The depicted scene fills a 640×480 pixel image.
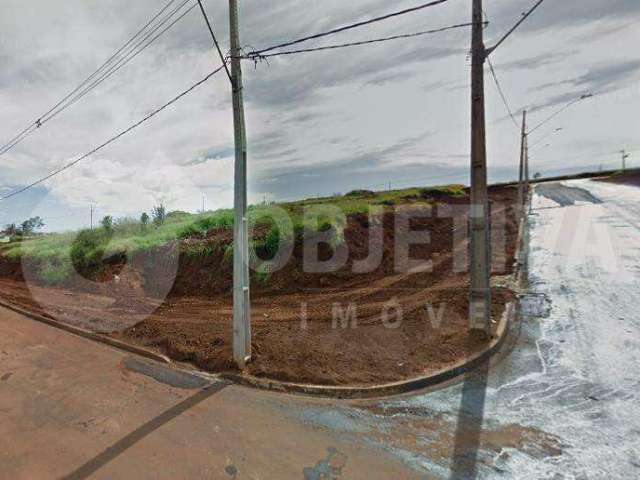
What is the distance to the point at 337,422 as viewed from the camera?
429cm

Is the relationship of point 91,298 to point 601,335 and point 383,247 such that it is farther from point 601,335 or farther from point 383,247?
point 601,335

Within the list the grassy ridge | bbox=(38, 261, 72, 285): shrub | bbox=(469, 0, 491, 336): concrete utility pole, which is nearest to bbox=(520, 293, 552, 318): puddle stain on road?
bbox=(469, 0, 491, 336): concrete utility pole

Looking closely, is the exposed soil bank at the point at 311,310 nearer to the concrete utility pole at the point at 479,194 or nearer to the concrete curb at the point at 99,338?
the concrete curb at the point at 99,338

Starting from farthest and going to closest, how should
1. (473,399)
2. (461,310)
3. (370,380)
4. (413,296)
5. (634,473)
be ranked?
1. (413,296)
2. (461,310)
3. (370,380)
4. (473,399)
5. (634,473)

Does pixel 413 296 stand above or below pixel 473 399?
above

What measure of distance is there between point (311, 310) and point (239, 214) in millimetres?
3752

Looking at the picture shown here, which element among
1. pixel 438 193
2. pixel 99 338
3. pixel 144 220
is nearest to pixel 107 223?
pixel 144 220

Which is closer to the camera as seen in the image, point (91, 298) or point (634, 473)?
point (634, 473)

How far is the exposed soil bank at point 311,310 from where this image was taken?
5.78 m

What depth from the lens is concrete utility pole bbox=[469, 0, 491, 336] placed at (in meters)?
6.16

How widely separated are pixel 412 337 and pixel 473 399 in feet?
6.08

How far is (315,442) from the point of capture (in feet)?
12.8

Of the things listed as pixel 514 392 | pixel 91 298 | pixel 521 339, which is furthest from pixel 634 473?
pixel 91 298

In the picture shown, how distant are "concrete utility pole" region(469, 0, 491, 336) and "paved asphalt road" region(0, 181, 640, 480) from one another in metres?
0.95
